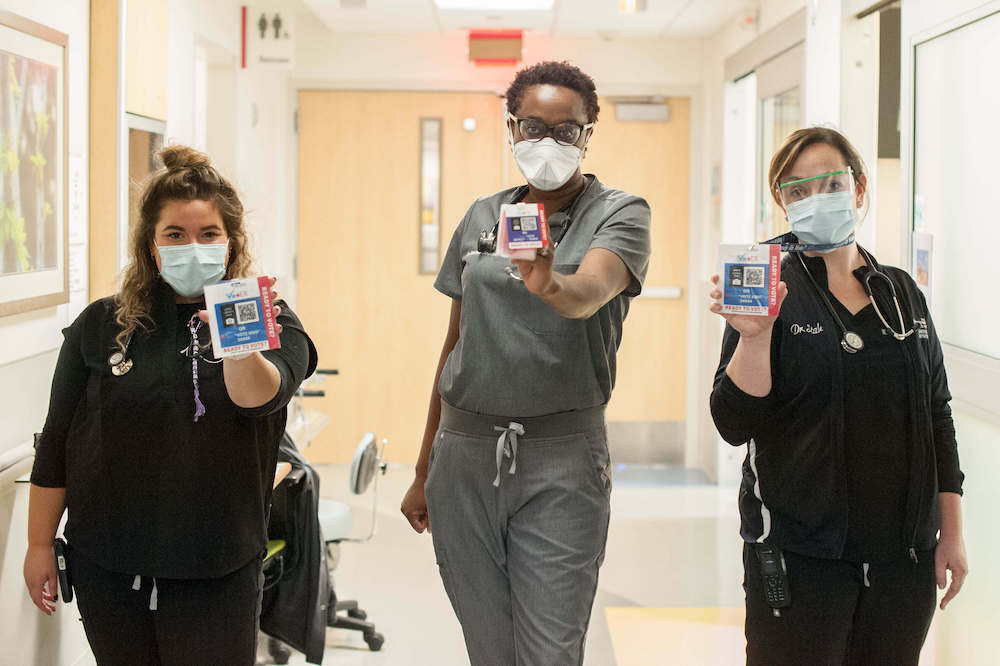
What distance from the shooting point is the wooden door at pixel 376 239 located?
598cm

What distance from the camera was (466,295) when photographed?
5.91ft

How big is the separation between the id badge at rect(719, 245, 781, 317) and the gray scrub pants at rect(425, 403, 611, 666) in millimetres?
323

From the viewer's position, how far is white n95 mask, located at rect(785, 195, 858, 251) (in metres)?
1.80

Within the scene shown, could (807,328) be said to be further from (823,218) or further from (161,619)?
(161,619)

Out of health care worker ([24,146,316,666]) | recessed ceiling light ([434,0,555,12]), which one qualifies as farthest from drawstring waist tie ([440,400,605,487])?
recessed ceiling light ([434,0,555,12])

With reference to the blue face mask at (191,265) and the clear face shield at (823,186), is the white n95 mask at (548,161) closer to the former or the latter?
the clear face shield at (823,186)

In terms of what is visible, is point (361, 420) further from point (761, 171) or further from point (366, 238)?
point (761, 171)

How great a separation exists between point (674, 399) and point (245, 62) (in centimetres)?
298

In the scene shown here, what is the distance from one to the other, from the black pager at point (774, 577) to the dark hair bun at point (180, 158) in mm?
1166

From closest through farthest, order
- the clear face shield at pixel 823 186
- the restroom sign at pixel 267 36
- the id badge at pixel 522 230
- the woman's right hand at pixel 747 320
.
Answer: the id badge at pixel 522 230 < the woman's right hand at pixel 747 320 < the clear face shield at pixel 823 186 < the restroom sign at pixel 267 36

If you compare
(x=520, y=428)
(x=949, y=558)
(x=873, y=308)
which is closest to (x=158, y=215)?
(x=520, y=428)

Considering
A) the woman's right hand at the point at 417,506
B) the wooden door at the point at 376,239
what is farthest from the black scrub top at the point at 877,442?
the wooden door at the point at 376,239

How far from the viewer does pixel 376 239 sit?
6.03m

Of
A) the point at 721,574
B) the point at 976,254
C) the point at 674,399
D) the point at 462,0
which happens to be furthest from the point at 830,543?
the point at 674,399
